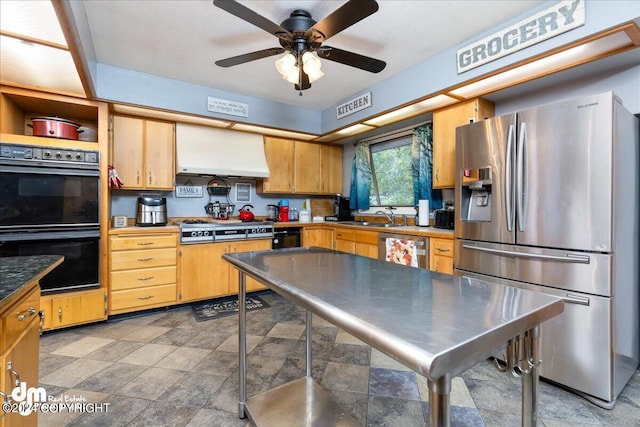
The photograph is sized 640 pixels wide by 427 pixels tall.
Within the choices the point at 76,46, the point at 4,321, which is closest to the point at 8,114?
the point at 76,46

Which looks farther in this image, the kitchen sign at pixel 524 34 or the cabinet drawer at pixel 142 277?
the cabinet drawer at pixel 142 277

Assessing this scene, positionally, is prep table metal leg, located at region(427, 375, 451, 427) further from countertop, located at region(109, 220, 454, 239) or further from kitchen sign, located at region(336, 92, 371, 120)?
kitchen sign, located at region(336, 92, 371, 120)

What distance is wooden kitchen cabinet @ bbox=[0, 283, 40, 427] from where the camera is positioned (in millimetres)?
960

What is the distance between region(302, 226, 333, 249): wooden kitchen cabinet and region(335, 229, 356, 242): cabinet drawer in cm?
17

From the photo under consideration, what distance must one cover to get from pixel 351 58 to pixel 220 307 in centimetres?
303

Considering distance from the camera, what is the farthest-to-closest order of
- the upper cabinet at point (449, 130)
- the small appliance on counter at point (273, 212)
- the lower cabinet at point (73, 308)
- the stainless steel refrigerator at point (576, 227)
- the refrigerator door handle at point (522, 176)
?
the small appliance on counter at point (273, 212) < the upper cabinet at point (449, 130) < the lower cabinet at point (73, 308) < the refrigerator door handle at point (522, 176) < the stainless steel refrigerator at point (576, 227)

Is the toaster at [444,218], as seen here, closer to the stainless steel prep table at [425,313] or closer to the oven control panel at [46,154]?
the stainless steel prep table at [425,313]

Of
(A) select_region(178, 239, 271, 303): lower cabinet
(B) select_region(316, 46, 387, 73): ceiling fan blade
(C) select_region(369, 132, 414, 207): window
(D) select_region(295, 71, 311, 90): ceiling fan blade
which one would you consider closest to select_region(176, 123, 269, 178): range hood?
(A) select_region(178, 239, 271, 303): lower cabinet

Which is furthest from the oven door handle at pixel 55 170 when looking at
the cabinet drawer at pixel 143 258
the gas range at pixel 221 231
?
the gas range at pixel 221 231

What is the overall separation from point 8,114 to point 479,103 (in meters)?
4.41

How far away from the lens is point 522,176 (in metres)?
2.15

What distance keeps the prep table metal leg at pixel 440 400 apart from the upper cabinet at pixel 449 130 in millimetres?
2773

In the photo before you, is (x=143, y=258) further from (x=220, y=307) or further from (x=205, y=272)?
(x=220, y=307)

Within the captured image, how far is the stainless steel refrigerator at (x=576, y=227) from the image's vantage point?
1809 mm
